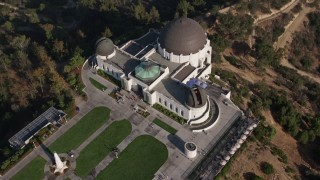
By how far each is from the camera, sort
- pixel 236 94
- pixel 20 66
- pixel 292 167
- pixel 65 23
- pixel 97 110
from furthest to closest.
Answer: pixel 65 23
pixel 20 66
pixel 236 94
pixel 97 110
pixel 292 167

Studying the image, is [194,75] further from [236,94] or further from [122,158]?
[122,158]

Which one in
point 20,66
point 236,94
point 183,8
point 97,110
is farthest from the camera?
point 183,8

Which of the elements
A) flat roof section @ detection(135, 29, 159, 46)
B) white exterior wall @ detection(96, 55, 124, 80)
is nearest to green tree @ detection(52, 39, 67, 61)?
white exterior wall @ detection(96, 55, 124, 80)

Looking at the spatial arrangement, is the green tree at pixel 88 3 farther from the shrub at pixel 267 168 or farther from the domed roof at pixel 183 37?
the shrub at pixel 267 168

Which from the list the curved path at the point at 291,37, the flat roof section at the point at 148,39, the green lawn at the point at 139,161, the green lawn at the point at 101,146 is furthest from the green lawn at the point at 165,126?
the curved path at the point at 291,37

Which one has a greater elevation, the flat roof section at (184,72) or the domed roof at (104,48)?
the domed roof at (104,48)

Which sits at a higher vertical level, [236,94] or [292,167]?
[236,94]

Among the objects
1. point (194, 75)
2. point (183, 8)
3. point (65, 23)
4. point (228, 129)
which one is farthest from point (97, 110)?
point (65, 23)

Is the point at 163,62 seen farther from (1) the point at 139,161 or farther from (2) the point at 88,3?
(2) the point at 88,3
